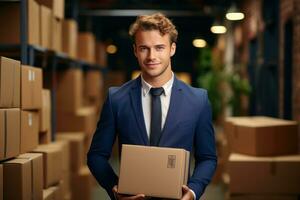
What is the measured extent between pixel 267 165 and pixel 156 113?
2.46m

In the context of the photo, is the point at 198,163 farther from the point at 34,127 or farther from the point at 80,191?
the point at 80,191

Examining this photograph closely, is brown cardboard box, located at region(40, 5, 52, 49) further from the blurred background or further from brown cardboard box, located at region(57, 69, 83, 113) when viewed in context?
brown cardboard box, located at region(57, 69, 83, 113)

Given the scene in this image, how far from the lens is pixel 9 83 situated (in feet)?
11.2

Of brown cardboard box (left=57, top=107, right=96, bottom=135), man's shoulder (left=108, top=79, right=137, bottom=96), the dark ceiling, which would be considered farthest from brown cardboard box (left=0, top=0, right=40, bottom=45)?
the dark ceiling

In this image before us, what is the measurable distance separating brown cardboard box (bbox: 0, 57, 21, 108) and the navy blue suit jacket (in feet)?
3.07

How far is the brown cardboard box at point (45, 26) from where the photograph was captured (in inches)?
183

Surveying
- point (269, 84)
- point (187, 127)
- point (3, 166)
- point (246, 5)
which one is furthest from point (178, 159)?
point (246, 5)

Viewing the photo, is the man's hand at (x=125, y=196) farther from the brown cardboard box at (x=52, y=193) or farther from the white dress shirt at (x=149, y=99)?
the brown cardboard box at (x=52, y=193)

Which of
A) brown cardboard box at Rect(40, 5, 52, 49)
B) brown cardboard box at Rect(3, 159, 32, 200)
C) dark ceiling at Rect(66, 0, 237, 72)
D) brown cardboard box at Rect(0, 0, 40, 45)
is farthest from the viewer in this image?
dark ceiling at Rect(66, 0, 237, 72)

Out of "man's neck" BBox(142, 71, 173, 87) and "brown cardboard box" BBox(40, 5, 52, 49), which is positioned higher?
"brown cardboard box" BBox(40, 5, 52, 49)

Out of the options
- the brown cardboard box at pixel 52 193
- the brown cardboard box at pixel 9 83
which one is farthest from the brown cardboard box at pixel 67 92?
the brown cardboard box at pixel 9 83

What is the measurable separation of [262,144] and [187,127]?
8.10ft

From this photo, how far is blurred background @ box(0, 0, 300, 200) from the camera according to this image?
3773 millimetres

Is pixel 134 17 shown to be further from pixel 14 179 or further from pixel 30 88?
pixel 14 179
